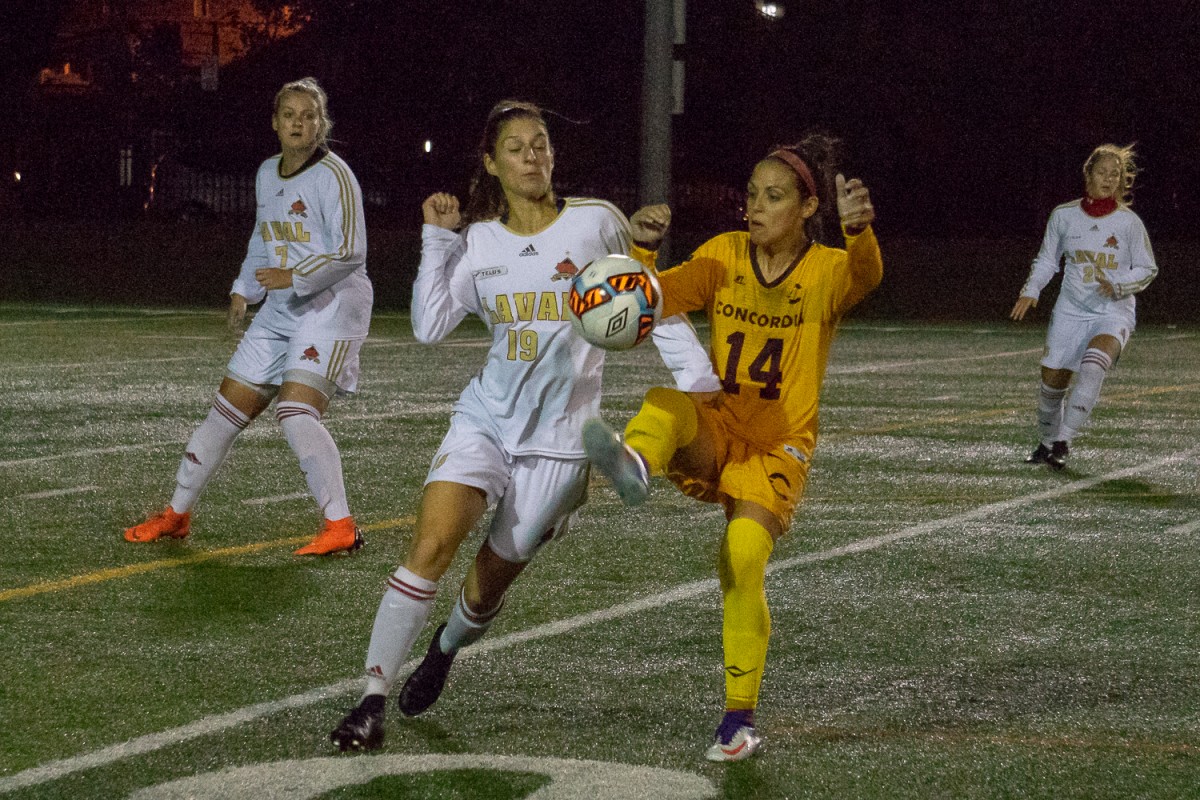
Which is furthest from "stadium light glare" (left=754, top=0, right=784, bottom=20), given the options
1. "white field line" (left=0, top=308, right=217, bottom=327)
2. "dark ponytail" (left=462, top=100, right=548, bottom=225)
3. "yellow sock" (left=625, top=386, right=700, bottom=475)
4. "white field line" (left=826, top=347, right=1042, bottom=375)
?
"yellow sock" (left=625, top=386, right=700, bottom=475)

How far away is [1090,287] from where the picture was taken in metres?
11.7

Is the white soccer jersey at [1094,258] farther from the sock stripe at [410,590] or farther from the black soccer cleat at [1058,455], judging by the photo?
the sock stripe at [410,590]

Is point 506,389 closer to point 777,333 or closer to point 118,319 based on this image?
point 777,333

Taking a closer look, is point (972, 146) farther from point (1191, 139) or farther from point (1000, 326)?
point (1000, 326)

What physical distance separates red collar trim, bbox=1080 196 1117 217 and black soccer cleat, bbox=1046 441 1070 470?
1.56 metres

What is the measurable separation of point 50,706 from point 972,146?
104 feet

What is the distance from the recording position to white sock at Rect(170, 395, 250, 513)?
809 cm

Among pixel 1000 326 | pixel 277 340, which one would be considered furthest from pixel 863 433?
pixel 1000 326

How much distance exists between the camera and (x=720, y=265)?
530 centimetres

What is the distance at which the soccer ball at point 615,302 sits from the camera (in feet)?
15.8

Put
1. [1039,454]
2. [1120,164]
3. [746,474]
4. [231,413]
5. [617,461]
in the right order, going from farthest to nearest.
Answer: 1. [1120,164]
2. [1039,454]
3. [231,413]
4. [746,474]
5. [617,461]

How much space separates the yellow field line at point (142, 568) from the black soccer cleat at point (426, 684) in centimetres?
239

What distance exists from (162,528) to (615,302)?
4035 mm

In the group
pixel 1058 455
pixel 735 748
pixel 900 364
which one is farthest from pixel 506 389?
pixel 900 364
